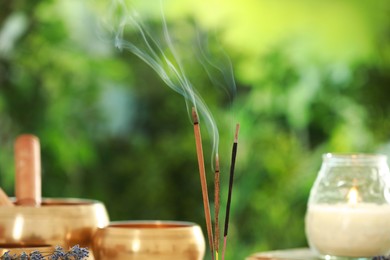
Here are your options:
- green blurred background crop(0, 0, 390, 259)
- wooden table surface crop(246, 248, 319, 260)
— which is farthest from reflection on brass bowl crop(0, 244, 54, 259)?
green blurred background crop(0, 0, 390, 259)

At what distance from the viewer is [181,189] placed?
4340 millimetres

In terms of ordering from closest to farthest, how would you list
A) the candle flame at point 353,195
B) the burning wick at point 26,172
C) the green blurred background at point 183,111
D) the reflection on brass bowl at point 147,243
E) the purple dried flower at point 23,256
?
the purple dried flower at point 23,256 < the reflection on brass bowl at point 147,243 < the burning wick at point 26,172 < the candle flame at point 353,195 < the green blurred background at point 183,111

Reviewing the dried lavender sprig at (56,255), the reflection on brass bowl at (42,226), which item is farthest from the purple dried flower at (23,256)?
the reflection on brass bowl at (42,226)

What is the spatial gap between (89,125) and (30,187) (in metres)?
3.25

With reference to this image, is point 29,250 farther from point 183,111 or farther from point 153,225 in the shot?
point 183,111

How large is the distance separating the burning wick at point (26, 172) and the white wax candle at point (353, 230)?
401 millimetres

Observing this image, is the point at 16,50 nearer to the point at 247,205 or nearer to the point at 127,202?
the point at 127,202

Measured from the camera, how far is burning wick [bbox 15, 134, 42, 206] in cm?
107

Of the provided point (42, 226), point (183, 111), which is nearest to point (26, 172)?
point (42, 226)

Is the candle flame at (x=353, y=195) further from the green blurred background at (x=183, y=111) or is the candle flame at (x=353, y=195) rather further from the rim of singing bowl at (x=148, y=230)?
the green blurred background at (x=183, y=111)

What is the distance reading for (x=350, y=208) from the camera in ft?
3.84

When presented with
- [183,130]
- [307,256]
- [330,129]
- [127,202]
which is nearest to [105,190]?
[127,202]

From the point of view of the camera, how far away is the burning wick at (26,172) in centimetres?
107

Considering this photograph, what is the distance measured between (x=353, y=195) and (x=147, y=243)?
36 centimetres
